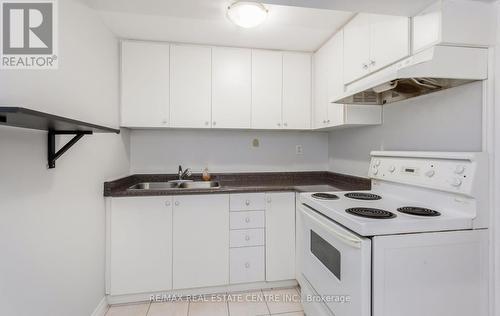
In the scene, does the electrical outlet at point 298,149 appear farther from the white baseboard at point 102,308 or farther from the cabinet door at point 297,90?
the white baseboard at point 102,308

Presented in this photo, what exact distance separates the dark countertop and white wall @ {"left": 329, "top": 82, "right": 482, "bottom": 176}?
0.63 ft

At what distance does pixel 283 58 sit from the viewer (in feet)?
7.53

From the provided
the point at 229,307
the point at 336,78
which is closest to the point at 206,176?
the point at 229,307

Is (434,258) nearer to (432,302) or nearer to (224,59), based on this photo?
(432,302)

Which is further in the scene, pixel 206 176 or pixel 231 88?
pixel 206 176

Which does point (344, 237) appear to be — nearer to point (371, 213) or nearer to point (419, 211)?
point (371, 213)

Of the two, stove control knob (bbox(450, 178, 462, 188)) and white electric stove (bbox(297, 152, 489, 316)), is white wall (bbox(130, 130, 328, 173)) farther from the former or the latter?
stove control knob (bbox(450, 178, 462, 188))

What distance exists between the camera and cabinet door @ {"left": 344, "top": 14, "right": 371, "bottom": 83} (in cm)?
155

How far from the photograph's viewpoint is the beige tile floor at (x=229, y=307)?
1.73 m

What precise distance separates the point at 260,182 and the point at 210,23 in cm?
155

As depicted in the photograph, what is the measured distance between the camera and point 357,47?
64.7 inches

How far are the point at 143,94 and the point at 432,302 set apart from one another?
240 cm

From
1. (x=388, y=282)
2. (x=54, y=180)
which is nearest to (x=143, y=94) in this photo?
(x=54, y=180)

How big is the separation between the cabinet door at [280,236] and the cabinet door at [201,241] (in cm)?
36
